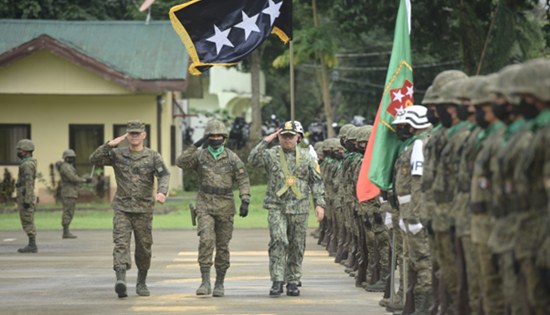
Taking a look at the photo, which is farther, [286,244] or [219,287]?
[286,244]

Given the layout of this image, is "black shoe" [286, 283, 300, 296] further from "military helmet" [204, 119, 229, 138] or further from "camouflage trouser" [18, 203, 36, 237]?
"camouflage trouser" [18, 203, 36, 237]

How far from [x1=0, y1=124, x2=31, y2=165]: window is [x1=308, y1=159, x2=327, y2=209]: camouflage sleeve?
96.0 ft

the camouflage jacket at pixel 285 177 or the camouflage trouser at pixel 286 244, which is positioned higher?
the camouflage jacket at pixel 285 177

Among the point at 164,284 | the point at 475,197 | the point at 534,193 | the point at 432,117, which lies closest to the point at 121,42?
the point at 164,284

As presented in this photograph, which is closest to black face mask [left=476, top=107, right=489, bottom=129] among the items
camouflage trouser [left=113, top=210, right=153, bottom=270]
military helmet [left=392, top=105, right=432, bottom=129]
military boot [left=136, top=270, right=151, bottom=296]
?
military helmet [left=392, top=105, right=432, bottom=129]

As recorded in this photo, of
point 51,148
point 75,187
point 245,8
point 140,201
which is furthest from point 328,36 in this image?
point 140,201

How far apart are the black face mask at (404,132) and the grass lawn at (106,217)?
60.1 feet

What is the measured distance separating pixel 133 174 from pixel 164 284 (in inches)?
85.5

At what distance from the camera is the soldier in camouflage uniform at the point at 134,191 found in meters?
17.5

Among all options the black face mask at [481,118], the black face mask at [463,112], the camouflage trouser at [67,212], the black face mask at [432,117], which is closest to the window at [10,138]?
the camouflage trouser at [67,212]

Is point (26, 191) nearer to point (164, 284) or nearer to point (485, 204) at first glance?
point (164, 284)

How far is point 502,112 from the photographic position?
420 inches

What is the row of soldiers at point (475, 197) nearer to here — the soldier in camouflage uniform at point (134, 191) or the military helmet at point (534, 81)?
the military helmet at point (534, 81)

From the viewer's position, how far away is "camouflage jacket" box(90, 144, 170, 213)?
17562mm
